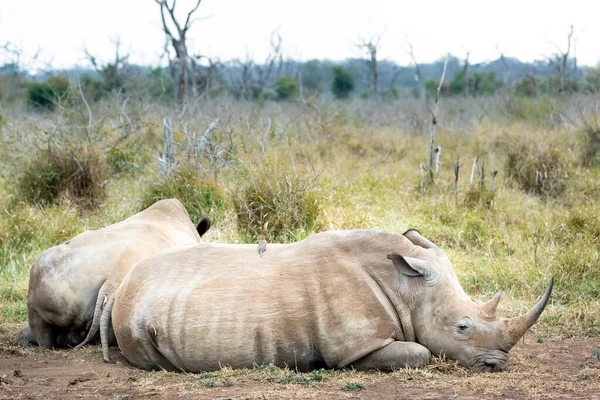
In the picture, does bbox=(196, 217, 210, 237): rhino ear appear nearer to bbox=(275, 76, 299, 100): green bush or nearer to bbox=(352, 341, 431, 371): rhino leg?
bbox=(352, 341, 431, 371): rhino leg

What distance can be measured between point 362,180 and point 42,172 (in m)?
4.38

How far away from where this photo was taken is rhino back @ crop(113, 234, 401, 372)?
5.54 m

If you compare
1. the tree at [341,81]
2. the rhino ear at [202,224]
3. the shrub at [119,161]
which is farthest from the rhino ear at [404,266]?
the tree at [341,81]

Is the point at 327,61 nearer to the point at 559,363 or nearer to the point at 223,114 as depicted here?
the point at 223,114

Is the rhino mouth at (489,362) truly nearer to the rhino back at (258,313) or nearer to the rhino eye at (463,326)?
the rhino eye at (463,326)

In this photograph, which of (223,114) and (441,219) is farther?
(223,114)

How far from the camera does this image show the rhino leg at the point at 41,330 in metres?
6.73

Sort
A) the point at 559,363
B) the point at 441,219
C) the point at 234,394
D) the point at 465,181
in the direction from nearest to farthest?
1. the point at 234,394
2. the point at 559,363
3. the point at 441,219
4. the point at 465,181

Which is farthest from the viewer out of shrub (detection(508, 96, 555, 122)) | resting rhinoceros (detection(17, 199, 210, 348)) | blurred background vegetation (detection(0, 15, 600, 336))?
shrub (detection(508, 96, 555, 122))

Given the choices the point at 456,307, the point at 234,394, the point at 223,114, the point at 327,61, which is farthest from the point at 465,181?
the point at 327,61

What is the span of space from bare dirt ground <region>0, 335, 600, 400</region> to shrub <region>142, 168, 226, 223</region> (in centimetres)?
421

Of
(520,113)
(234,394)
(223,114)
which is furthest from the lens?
(520,113)

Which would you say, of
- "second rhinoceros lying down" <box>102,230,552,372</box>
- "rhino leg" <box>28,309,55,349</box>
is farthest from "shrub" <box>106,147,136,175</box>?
"second rhinoceros lying down" <box>102,230,552,372</box>

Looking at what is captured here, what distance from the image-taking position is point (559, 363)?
19.6ft
